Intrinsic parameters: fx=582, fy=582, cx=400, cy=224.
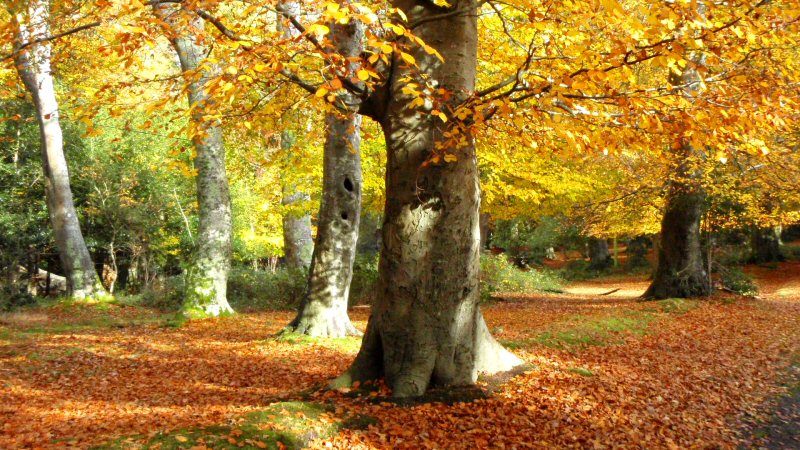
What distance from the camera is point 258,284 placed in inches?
691

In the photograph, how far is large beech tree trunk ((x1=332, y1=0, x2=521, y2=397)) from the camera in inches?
222

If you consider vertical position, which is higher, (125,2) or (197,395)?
(125,2)

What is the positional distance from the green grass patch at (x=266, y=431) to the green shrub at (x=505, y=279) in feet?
41.7

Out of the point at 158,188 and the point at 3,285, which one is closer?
the point at 3,285

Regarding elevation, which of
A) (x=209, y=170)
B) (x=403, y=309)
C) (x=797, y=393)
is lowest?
(x=797, y=393)

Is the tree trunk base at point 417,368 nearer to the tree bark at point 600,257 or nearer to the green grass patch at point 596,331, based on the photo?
the green grass patch at point 596,331

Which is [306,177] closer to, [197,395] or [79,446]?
[197,395]

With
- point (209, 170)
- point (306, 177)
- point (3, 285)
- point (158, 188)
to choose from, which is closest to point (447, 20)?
point (209, 170)

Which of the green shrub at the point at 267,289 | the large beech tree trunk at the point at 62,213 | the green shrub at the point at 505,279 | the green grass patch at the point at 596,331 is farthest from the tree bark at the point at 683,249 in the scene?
the large beech tree trunk at the point at 62,213

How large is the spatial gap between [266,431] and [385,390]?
4.98 feet

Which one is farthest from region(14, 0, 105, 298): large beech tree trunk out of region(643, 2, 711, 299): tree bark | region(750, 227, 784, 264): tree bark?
region(750, 227, 784, 264): tree bark

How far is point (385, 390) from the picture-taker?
19.0ft

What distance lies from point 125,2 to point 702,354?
8.87 m

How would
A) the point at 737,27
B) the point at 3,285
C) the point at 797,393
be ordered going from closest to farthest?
the point at 737,27, the point at 797,393, the point at 3,285
